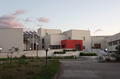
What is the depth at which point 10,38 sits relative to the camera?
163 feet

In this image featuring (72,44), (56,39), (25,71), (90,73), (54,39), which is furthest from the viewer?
(56,39)

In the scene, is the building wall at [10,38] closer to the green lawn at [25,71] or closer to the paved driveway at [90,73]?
the green lawn at [25,71]

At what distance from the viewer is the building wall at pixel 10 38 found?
162ft

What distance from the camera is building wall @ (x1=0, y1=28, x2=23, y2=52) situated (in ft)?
162

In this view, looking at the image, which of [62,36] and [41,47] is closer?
[62,36]

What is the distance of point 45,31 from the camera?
76125mm

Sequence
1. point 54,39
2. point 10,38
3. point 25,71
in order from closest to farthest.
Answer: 1. point 25,71
2. point 10,38
3. point 54,39

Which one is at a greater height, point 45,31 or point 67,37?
point 45,31

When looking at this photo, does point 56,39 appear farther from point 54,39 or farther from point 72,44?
point 72,44

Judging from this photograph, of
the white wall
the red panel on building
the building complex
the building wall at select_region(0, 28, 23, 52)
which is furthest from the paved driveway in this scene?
the white wall

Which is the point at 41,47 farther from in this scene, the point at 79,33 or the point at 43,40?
the point at 79,33

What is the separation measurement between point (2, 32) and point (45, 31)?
95.7 ft

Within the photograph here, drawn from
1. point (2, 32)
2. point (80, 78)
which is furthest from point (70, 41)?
point (80, 78)

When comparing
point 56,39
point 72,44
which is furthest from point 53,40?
point 72,44
